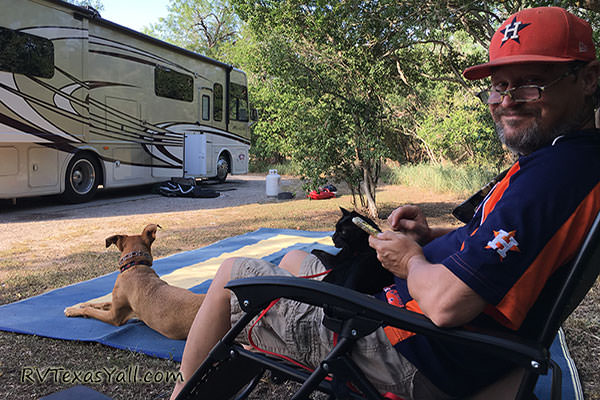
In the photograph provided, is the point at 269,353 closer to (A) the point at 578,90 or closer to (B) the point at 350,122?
(A) the point at 578,90

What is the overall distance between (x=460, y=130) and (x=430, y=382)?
897cm

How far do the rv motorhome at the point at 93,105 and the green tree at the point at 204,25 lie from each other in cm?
1632

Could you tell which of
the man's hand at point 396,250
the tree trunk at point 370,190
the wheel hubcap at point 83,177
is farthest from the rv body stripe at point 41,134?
the man's hand at point 396,250

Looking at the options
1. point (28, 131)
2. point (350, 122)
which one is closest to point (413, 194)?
point (350, 122)

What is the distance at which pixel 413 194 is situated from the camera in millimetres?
10992

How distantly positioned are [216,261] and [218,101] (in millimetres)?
8753

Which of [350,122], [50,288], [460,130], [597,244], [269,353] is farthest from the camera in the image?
[460,130]

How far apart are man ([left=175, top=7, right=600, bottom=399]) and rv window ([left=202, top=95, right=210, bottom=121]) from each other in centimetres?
1083

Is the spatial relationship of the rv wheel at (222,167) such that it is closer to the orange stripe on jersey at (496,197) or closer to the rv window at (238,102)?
the rv window at (238,102)

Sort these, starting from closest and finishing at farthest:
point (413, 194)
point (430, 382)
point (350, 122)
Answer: point (430, 382) < point (350, 122) < point (413, 194)

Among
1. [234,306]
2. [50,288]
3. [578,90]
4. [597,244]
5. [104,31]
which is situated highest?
[104,31]

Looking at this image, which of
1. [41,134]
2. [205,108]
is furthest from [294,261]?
[205,108]

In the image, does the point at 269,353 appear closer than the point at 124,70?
Yes

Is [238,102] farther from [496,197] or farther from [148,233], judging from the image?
[496,197]
